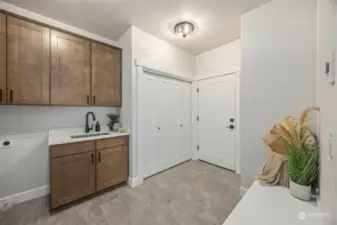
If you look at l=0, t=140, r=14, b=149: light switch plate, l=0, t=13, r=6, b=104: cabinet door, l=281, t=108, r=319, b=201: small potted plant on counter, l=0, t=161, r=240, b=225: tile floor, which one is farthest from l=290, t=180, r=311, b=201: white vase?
l=0, t=140, r=14, b=149: light switch plate

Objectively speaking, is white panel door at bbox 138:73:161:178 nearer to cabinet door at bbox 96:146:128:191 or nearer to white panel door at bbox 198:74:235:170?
cabinet door at bbox 96:146:128:191

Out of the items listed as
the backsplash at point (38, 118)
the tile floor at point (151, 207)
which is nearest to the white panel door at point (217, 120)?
the tile floor at point (151, 207)

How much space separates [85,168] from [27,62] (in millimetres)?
1500

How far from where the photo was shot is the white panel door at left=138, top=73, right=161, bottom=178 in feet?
8.72

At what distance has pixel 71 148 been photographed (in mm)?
1966

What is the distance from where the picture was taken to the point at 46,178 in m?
2.30

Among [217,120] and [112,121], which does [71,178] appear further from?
[217,120]

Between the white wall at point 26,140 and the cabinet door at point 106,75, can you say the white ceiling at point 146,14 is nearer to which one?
the white wall at point 26,140

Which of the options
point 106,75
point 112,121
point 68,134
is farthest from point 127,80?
point 68,134

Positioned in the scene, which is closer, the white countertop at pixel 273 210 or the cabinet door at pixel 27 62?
the white countertop at pixel 273 210

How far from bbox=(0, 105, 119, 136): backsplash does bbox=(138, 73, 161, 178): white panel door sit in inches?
32.8

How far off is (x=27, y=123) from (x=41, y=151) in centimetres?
45

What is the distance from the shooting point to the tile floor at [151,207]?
1.73 meters

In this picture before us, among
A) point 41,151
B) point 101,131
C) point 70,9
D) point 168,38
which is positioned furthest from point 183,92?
point 41,151
